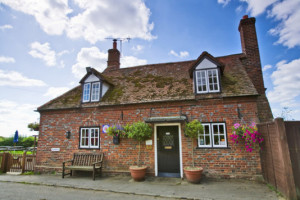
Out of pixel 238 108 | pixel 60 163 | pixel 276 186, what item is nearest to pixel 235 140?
pixel 238 108

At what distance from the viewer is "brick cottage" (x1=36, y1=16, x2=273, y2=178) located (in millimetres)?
7867

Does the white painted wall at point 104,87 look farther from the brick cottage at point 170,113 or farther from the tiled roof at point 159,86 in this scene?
the tiled roof at point 159,86

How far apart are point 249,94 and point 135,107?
18.1 feet

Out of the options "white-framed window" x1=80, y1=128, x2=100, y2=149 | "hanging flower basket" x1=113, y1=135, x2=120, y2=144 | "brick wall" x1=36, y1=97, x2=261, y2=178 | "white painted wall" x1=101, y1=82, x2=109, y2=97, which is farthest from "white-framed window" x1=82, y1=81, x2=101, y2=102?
"hanging flower basket" x1=113, y1=135, x2=120, y2=144

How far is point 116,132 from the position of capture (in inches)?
351

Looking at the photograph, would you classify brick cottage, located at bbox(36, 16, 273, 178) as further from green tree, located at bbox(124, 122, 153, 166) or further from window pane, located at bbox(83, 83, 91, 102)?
green tree, located at bbox(124, 122, 153, 166)

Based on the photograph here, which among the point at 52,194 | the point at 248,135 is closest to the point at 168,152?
the point at 248,135

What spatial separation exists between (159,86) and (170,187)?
18.0ft

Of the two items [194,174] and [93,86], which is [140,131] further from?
[93,86]

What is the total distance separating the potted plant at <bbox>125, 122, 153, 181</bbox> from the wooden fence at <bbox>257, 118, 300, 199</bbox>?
4.92m

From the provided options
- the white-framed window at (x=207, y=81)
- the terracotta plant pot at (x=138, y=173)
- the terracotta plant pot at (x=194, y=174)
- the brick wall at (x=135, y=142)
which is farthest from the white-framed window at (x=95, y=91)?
the terracotta plant pot at (x=194, y=174)

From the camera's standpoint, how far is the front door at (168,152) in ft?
27.7

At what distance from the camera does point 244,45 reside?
36.4 ft

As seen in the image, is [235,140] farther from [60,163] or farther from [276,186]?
[60,163]
